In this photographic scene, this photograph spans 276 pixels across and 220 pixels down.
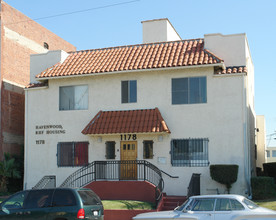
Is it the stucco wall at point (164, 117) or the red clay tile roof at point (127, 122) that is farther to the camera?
the red clay tile roof at point (127, 122)

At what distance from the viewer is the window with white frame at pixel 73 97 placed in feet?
75.7

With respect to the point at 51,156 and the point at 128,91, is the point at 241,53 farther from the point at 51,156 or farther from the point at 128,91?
the point at 51,156

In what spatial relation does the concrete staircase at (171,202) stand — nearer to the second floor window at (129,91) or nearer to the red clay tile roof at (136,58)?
the second floor window at (129,91)

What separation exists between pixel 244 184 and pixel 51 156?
33.1 ft

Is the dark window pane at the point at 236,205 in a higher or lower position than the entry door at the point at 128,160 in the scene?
lower

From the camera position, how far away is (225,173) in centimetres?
1945

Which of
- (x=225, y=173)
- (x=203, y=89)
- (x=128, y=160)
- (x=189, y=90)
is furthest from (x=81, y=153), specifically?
(x=225, y=173)

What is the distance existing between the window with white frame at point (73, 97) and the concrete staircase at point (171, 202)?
685 centimetres

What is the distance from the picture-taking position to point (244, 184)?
1989cm

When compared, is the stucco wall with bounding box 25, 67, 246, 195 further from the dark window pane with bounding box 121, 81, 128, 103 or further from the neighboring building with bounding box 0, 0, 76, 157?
the neighboring building with bounding box 0, 0, 76, 157

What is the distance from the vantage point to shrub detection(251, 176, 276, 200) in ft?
64.2

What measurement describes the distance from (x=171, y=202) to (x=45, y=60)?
448 inches

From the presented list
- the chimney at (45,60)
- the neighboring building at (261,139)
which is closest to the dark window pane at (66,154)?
the chimney at (45,60)

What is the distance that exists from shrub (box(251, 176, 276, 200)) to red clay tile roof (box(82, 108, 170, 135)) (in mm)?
4669
